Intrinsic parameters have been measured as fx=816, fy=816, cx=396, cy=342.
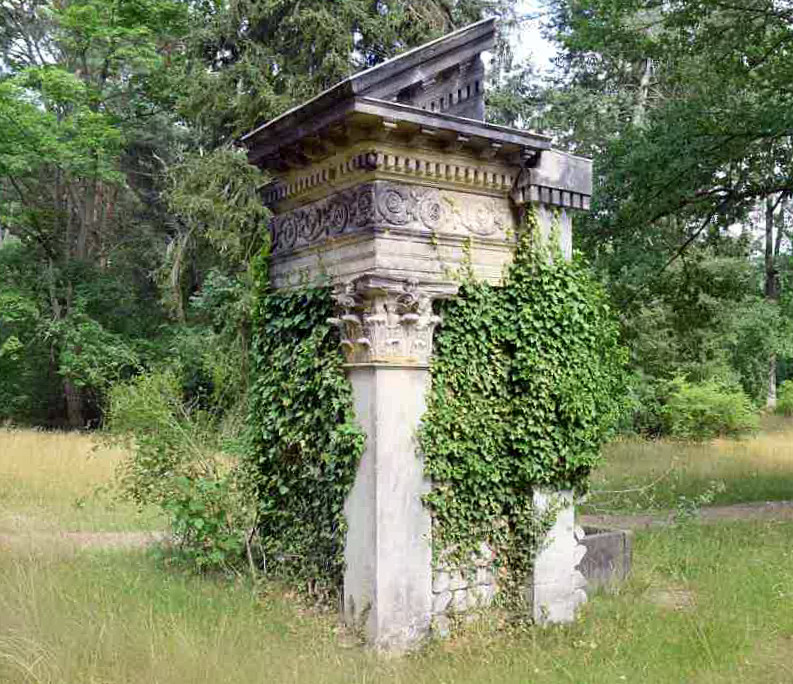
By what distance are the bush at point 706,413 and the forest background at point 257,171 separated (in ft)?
0.27

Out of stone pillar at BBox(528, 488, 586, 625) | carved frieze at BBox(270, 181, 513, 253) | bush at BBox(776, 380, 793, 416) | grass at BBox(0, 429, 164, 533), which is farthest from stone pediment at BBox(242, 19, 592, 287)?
bush at BBox(776, 380, 793, 416)

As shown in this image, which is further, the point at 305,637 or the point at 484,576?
the point at 484,576

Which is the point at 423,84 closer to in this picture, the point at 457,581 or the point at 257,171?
the point at 457,581

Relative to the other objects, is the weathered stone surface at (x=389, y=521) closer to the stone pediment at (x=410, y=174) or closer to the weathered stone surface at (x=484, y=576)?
the weathered stone surface at (x=484, y=576)

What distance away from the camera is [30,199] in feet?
89.9

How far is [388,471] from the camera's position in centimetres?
654

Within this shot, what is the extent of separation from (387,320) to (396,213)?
0.90 m

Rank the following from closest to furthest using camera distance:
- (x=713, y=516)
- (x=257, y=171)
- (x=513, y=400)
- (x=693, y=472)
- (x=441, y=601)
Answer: (x=441, y=601) < (x=513, y=400) < (x=713, y=516) < (x=693, y=472) < (x=257, y=171)

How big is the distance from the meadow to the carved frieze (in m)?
3.33

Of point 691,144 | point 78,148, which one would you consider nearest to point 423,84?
point 691,144

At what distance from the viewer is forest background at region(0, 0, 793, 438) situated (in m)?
13.2

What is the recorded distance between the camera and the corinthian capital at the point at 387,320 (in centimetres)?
659

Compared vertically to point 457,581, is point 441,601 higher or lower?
lower

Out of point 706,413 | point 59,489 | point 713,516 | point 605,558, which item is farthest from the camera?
point 706,413
